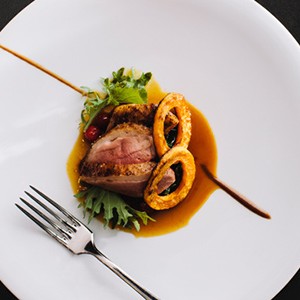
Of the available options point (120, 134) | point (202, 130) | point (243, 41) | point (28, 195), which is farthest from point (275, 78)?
point (28, 195)

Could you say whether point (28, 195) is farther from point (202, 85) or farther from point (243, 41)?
point (243, 41)

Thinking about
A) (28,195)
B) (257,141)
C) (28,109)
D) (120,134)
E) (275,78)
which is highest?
(275,78)

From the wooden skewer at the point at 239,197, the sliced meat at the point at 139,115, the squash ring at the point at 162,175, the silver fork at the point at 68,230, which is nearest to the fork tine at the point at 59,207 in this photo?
the silver fork at the point at 68,230

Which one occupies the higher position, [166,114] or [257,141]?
[257,141]

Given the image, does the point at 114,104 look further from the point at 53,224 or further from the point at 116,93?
the point at 53,224

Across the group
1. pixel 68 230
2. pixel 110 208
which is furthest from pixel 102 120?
pixel 68 230

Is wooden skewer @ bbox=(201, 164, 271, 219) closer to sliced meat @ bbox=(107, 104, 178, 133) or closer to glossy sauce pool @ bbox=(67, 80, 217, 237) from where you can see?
glossy sauce pool @ bbox=(67, 80, 217, 237)

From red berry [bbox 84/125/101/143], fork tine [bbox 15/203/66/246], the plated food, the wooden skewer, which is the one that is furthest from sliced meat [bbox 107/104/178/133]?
fork tine [bbox 15/203/66/246]
